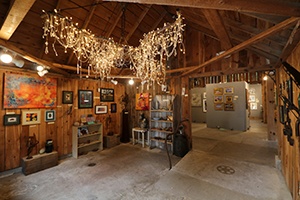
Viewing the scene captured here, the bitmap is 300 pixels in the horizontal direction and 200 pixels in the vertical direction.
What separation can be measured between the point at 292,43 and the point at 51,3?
4.06 metres

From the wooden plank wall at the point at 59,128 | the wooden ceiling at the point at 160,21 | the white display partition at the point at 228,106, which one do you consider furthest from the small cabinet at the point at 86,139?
the white display partition at the point at 228,106

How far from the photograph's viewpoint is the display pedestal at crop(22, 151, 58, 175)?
3163 millimetres

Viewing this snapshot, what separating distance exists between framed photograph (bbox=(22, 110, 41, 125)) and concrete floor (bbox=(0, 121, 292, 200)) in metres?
1.22

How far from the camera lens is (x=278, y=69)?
9.66 feet

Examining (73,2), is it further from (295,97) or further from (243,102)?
(243,102)

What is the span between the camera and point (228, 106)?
718cm

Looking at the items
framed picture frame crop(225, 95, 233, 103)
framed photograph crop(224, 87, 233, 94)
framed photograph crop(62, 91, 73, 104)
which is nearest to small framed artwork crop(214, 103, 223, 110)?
framed picture frame crop(225, 95, 233, 103)

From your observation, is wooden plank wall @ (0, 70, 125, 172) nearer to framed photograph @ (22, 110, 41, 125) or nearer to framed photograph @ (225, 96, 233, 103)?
framed photograph @ (22, 110, 41, 125)

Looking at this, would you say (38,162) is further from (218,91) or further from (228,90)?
(228,90)

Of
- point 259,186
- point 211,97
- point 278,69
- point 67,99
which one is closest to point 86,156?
point 67,99

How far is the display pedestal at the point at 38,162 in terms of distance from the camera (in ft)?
10.4

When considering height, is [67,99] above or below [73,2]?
below

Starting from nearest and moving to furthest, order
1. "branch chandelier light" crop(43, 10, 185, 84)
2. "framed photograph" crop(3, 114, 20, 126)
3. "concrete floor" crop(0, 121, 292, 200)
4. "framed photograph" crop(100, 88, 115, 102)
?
"branch chandelier light" crop(43, 10, 185, 84) → "concrete floor" crop(0, 121, 292, 200) → "framed photograph" crop(3, 114, 20, 126) → "framed photograph" crop(100, 88, 115, 102)

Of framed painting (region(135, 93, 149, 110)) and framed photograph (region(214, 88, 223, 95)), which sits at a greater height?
framed photograph (region(214, 88, 223, 95))
